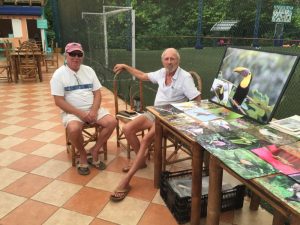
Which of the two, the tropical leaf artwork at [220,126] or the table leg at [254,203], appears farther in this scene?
the table leg at [254,203]

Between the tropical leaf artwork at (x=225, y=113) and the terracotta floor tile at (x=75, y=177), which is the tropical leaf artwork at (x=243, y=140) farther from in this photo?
the terracotta floor tile at (x=75, y=177)

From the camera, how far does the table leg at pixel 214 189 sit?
5.00 feet

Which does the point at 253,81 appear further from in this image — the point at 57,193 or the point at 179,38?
the point at 179,38

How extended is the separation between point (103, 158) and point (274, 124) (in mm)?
1833

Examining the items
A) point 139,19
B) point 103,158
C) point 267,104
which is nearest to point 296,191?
point 267,104

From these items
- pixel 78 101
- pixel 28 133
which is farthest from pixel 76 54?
pixel 28 133

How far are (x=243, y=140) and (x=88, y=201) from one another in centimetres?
134

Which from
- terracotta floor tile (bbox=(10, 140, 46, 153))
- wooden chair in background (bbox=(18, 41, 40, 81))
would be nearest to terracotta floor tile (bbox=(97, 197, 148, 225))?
terracotta floor tile (bbox=(10, 140, 46, 153))

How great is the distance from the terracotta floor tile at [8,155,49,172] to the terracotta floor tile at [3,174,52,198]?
16 centimetres

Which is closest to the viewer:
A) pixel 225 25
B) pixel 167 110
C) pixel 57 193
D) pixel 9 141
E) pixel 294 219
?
pixel 294 219

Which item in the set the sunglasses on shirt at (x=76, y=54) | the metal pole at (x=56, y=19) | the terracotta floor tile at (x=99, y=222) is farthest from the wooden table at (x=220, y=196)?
the metal pole at (x=56, y=19)

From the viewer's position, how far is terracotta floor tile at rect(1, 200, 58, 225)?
2047 mm

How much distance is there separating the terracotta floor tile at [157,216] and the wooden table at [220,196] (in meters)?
0.48

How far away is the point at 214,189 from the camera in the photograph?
61.7 inches
